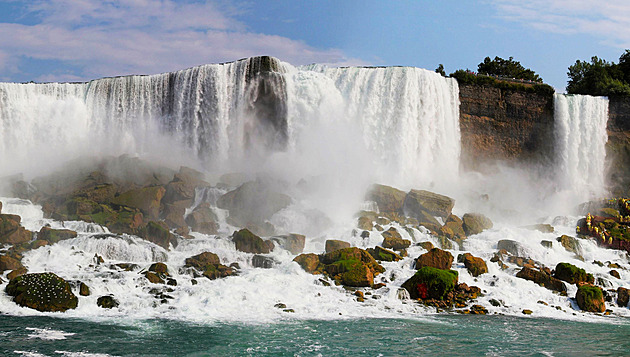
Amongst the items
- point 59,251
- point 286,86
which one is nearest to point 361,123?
point 286,86

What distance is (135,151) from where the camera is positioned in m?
39.3

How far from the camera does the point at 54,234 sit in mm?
23984

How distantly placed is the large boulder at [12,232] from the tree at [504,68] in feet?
157

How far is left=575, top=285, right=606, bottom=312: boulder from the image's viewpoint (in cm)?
1953

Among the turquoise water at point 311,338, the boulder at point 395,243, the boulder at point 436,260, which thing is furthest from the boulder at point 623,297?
the boulder at point 395,243

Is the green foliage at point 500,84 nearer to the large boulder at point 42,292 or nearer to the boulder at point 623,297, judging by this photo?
the boulder at point 623,297

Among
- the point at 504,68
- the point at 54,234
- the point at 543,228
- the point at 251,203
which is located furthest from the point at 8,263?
the point at 504,68

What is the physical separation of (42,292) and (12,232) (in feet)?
27.1

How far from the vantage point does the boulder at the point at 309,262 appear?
73.3 ft

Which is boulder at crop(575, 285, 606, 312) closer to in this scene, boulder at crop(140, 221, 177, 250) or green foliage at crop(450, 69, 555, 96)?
boulder at crop(140, 221, 177, 250)

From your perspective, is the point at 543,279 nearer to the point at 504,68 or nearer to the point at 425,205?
the point at 425,205

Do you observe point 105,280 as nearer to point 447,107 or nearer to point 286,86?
point 286,86

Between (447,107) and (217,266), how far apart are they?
24.7 m

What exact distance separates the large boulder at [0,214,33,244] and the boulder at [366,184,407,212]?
17.8 metres
